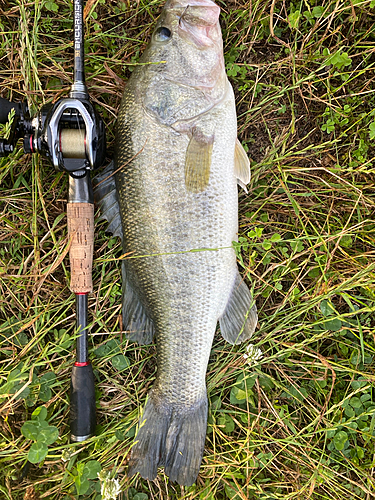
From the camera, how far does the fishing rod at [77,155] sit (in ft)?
5.70

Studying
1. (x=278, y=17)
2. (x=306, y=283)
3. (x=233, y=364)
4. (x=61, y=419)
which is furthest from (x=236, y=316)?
(x=278, y=17)

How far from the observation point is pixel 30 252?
2.29 m

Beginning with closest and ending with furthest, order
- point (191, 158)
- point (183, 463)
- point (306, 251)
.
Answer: point (191, 158) → point (183, 463) → point (306, 251)

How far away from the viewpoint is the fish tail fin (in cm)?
205

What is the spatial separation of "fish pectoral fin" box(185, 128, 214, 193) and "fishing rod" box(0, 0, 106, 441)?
47 cm

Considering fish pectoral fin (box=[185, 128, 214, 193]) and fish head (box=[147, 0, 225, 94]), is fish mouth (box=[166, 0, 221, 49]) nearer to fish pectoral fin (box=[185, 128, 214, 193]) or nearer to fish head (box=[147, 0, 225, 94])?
fish head (box=[147, 0, 225, 94])

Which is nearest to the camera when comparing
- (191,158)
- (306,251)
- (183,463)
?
(191,158)

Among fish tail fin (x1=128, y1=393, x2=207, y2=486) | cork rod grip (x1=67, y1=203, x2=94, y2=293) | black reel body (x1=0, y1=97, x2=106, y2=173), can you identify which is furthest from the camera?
fish tail fin (x1=128, y1=393, x2=207, y2=486)

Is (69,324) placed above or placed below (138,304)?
below

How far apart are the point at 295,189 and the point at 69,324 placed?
1.74 metres

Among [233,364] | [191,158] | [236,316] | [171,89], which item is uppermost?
[171,89]

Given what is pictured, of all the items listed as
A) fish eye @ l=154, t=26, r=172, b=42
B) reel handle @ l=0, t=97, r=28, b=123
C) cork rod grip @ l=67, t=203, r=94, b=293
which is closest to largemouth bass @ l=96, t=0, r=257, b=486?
fish eye @ l=154, t=26, r=172, b=42

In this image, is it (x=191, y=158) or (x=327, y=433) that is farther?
(x=327, y=433)

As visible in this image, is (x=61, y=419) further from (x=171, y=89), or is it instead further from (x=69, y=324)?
(x=171, y=89)
